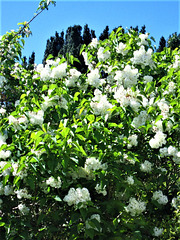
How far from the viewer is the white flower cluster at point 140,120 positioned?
281 cm

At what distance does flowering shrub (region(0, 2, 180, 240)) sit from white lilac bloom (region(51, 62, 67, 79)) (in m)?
0.01

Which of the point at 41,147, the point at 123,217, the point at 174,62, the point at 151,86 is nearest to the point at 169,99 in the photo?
the point at 151,86

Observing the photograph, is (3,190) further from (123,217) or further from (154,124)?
(154,124)

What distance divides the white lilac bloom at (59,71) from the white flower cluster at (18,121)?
627mm

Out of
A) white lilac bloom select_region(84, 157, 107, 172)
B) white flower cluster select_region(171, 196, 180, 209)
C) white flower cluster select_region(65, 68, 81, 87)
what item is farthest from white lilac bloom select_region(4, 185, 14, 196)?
white flower cluster select_region(171, 196, 180, 209)

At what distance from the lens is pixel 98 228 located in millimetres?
2184

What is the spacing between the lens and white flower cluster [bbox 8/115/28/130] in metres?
2.62

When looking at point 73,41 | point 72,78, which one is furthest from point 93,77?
point 73,41

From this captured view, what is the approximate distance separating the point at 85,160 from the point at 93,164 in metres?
0.15

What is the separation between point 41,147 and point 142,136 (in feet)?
4.27

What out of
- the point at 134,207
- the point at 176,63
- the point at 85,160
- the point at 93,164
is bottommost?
the point at 134,207

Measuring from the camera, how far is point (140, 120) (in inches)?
112

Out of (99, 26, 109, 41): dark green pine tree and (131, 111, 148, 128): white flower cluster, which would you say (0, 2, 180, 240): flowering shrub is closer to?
(131, 111, 148, 128): white flower cluster

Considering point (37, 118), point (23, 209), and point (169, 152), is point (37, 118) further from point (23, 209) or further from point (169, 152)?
point (169, 152)
